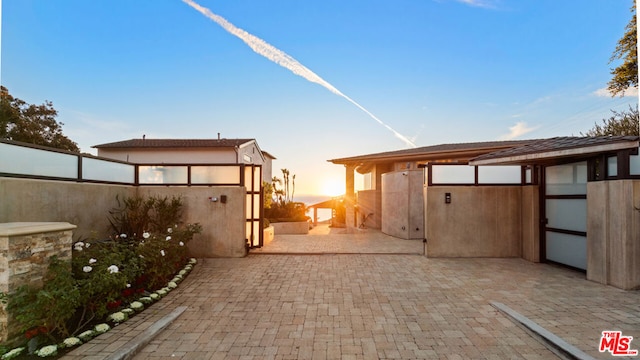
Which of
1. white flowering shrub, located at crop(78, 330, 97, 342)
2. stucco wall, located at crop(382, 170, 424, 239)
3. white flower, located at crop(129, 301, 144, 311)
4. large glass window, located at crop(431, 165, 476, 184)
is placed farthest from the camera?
stucco wall, located at crop(382, 170, 424, 239)

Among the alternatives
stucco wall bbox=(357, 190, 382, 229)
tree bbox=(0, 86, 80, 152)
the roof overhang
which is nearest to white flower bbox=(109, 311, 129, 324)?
the roof overhang

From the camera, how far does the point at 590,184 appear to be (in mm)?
5484

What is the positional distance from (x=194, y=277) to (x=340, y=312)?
11.5 ft

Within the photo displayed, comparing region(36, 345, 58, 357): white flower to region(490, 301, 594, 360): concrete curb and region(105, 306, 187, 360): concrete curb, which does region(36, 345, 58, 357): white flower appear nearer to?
region(105, 306, 187, 360): concrete curb

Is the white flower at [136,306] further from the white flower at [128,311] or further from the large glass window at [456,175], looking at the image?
the large glass window at [456,175]

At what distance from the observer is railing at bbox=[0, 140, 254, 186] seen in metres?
A: 4.59

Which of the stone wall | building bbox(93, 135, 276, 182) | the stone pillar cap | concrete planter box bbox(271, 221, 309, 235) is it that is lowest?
concrete planter box bbox(271, 221, 309, 235)

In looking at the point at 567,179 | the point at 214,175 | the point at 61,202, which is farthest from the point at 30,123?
the point at 567,179

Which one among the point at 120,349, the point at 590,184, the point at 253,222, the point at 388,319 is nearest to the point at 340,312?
the point at 388,319

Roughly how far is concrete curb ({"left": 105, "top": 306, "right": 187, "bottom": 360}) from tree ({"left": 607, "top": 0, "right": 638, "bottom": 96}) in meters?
20.2

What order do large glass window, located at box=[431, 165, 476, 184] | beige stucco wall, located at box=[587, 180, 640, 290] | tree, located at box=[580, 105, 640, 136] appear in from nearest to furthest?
beige stucco wall, located at box=[587, 180, 640, 290]
large glass window, located at box=[431, 165, 476, 184]
tree, located at box=[580, 105, 640, 136]

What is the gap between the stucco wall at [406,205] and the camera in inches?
410

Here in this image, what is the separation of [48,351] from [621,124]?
1054 inches

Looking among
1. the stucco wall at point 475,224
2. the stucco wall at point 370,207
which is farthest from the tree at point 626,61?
the stucco wall at point 370,207
